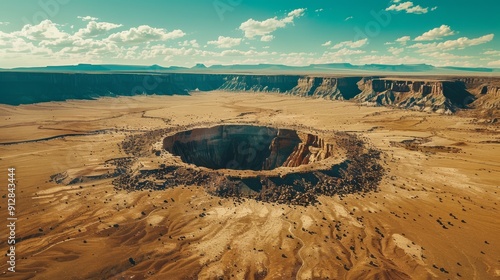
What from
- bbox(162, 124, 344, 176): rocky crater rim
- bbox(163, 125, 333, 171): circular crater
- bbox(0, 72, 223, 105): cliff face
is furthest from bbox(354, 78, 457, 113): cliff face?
bbox(0, 72, 223, 105): cliff face

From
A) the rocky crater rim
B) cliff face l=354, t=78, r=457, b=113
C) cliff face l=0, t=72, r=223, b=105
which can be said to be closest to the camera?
the rocky crater rim

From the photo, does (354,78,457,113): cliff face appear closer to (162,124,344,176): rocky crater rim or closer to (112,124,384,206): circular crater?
(112,124,384,206): circular crater

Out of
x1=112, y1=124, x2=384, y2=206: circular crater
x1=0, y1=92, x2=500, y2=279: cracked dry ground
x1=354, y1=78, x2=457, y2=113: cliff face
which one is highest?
x1=354, y1=78, x2=457, y2=113: cliff face

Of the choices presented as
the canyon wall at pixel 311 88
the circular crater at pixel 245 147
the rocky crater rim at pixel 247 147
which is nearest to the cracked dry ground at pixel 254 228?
the rocky crater rim at pixel 247 147

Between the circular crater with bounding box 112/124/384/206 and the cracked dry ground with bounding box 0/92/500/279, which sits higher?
the circular crater with bounding box 112/124/384/206

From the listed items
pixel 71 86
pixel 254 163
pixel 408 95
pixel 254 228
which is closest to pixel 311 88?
pixel 408 95

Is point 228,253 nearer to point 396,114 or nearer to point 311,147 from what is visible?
point 311,147

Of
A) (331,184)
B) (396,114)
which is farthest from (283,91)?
(331,184)
